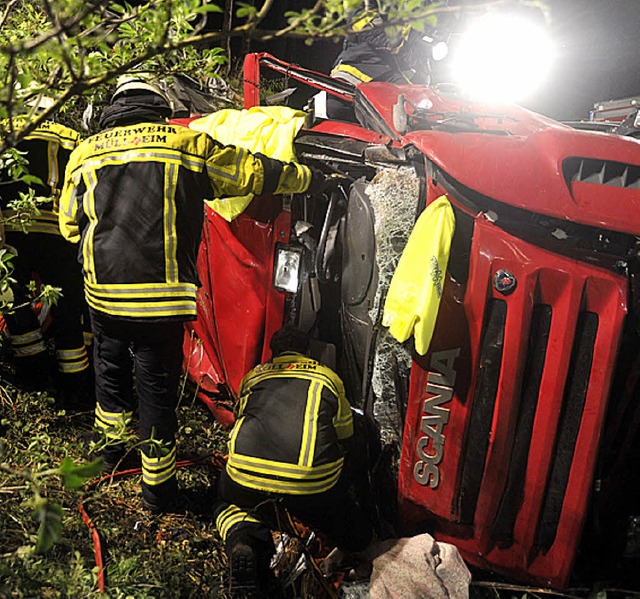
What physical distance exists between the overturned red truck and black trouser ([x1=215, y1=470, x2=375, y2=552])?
0.62ft

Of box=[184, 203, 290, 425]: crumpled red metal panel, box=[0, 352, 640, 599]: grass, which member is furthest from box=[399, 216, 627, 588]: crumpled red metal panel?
box=[184, 203, 290, 425]: crumpled red metal panel

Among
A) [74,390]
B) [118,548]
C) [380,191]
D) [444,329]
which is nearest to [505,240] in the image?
[444,329]

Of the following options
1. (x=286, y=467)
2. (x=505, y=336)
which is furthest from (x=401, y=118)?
(x=286, y=467)

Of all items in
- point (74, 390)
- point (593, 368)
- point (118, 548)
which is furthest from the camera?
point (74, 390)

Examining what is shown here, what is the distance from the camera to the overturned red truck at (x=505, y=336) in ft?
6.73

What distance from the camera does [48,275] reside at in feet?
10.6

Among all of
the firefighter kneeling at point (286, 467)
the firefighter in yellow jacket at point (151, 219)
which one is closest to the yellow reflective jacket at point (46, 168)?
the firefighter in yellow jacket at point (151, 219)

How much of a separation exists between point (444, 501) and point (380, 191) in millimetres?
1299

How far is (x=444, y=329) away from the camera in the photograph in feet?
7.13

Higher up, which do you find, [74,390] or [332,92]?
[332,92]

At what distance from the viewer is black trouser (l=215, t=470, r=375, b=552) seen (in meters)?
2.35

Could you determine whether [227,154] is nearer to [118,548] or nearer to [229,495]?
[229,495]

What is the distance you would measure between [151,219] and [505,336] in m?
1.49

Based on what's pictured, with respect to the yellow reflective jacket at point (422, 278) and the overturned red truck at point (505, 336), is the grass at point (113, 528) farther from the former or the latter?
the yellow reflective jacket at point (422, 278)
